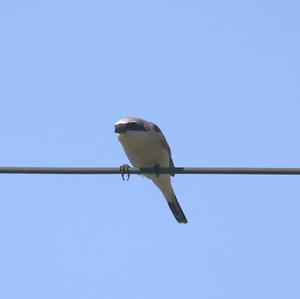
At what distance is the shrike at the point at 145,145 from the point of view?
12078mm

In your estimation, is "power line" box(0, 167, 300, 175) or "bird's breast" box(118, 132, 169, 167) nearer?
"power line" box(0, 167, 300, 175)

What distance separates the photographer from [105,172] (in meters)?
9.25

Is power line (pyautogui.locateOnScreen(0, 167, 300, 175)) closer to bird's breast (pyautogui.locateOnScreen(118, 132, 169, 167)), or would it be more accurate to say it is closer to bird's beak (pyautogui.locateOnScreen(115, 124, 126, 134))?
bird's beak (pyautogui.locateOnScreen(115, 124, 126, 134))

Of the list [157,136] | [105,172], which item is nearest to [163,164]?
[157,136]

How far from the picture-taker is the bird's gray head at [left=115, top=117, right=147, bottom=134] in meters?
11.9

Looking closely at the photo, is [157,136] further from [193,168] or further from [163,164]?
[193,168]

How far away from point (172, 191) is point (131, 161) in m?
0.98

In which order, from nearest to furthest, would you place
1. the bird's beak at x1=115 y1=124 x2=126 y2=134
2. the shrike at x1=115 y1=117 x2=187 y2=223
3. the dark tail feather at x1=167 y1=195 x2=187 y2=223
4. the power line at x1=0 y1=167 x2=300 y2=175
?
the power line at x1=0 y1=167 x2=300 y2=175
the bird's beak at x1=115 y1=124 x2=126 y2=134
the shrike at x1=115 y1=117 x2=187 y2=223
the dark tail feather at x1=167 y1=195 x2=187 y2=223

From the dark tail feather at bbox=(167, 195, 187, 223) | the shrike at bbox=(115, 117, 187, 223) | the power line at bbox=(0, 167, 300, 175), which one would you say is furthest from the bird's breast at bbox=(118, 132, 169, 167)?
the power line at bbox=(0, 167, 300, 175)

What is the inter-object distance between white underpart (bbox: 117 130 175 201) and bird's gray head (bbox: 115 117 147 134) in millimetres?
52

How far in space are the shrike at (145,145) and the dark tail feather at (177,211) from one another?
32 centimetres

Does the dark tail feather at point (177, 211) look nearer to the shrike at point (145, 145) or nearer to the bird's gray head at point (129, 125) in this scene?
the shrike at point (145, 145)

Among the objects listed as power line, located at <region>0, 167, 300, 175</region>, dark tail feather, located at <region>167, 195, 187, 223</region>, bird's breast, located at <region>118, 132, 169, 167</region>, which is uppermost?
bird's breast, located at <region>118, 132, 169, 167</region>

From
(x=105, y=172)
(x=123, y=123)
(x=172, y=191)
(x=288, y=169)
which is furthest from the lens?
(x=172, y=191)
